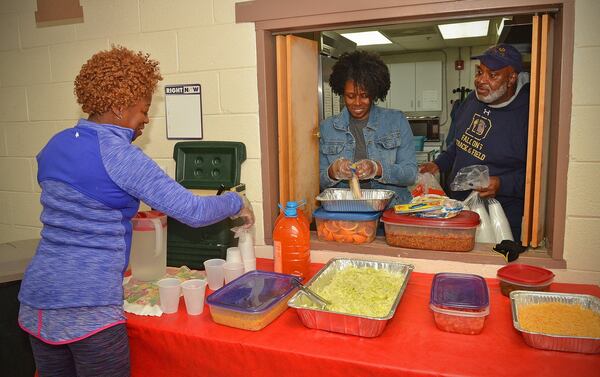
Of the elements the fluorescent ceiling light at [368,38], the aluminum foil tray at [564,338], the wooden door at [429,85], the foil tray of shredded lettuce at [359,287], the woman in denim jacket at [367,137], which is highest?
the fluorescent ceiling light at [368,38]

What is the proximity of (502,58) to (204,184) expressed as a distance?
5.54 ft

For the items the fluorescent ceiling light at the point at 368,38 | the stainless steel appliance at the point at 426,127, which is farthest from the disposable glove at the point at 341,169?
the stainless steel appliance at the point at 426,127

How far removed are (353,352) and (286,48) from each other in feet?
4.63

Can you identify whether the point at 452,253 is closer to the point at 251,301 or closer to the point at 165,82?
the point at 251,301

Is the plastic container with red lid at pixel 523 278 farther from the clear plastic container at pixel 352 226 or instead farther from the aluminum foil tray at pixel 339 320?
the clear plastic container at pixel 352 226

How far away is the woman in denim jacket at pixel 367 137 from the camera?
266cm

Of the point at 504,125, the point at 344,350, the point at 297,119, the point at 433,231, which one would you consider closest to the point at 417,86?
the point at 504,125

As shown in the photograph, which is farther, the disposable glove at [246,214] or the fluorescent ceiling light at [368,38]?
the fluorescent ceiling light at [368,38]

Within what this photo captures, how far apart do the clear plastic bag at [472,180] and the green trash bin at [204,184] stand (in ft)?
3.47

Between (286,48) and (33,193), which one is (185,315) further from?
(33,193)

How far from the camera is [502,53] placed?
2504 mm

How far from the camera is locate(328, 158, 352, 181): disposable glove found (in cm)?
238

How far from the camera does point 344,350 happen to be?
53.2 inches

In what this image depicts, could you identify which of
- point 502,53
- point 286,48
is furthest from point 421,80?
point 286,48
